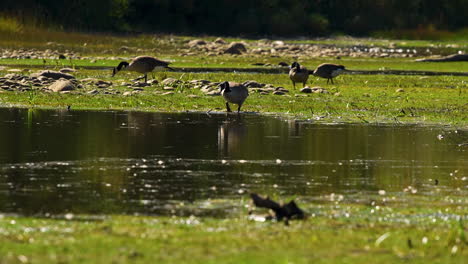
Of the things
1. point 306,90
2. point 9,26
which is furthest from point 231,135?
point 9,26

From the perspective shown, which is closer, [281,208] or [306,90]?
[281,208]

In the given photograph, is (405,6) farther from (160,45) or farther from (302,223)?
(302,223)

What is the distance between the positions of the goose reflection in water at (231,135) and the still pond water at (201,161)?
0.08 ft

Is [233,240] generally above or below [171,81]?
above

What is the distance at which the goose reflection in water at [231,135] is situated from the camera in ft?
65.5

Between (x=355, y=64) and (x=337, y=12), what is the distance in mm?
39604

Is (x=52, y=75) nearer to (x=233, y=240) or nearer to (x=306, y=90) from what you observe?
(x=306, y=90)

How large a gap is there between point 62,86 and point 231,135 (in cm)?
1119

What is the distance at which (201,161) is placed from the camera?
18219mm

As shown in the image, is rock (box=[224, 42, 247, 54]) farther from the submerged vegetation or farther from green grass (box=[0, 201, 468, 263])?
green grass (box=[0, 201, 468, 263])

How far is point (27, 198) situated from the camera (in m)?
13.9

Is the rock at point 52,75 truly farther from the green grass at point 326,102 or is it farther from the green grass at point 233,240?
the green grass at point 233,240

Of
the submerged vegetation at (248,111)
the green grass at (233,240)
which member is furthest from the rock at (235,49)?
the green grass at (233,240)

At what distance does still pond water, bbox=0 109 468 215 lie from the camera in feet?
47.0
